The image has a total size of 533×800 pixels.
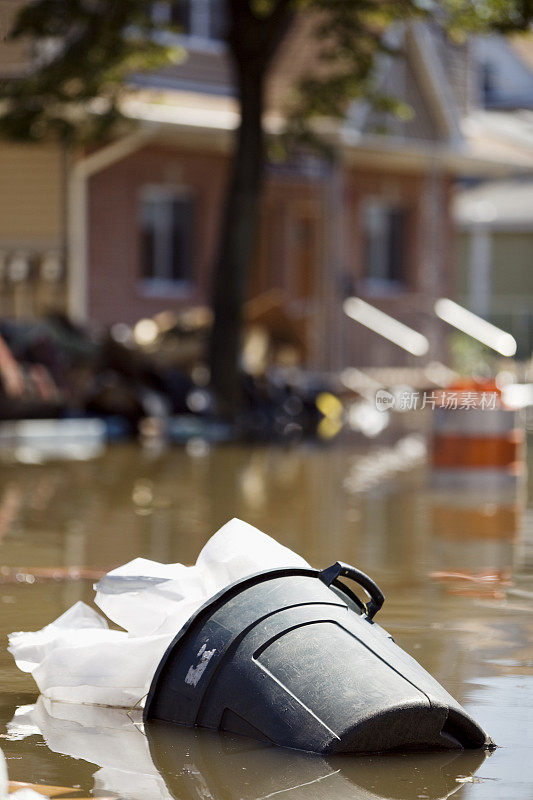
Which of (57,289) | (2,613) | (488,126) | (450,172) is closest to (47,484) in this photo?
(2,613)

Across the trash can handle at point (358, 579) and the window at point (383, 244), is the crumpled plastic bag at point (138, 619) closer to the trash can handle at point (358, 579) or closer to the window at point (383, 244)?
the trash can handle at point (358, 579)

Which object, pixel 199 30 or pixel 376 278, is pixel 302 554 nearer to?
pixel 199 30

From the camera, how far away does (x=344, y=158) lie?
92.2 feet

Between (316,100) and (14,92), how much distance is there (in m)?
3.86

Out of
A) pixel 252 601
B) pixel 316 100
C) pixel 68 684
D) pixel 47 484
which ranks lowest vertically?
pixel 47 484

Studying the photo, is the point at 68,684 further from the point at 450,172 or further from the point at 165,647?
the point at 450,172

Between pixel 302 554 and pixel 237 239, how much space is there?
38.3 feet

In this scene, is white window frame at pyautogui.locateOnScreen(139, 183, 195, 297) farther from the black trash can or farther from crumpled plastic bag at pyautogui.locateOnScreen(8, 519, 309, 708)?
the black trash can

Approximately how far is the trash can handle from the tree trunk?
15.7 m

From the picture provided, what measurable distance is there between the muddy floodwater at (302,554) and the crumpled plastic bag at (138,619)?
0.10m

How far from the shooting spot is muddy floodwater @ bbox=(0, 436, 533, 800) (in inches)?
196

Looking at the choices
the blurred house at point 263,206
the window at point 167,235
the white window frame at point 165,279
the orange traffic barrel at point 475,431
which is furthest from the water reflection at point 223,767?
the window at point 167,235

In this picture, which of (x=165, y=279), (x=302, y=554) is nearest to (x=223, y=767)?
(x=302, y=554)

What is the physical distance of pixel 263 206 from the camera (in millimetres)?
28984
